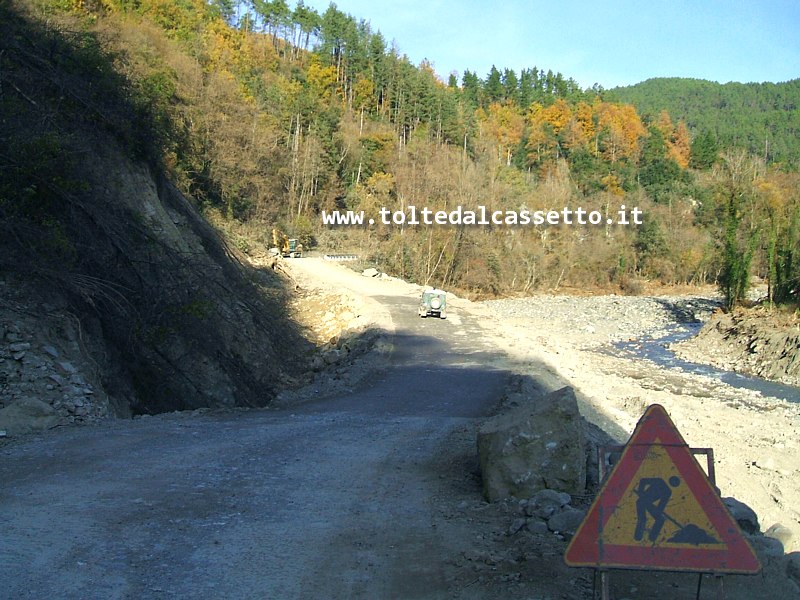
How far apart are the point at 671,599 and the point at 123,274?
12555 mm

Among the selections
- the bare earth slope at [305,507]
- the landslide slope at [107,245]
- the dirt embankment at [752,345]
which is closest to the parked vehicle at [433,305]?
the landslide slope at [107,245]

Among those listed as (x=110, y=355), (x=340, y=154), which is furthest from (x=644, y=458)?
(x=340, y=154)

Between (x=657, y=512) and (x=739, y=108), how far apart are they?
20136 cm

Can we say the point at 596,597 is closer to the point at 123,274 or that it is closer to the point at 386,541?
the point at 386,541

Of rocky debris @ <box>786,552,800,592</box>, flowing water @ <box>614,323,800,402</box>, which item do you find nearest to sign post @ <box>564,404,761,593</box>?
rocky debris @ <box>786,552,800,592</box>

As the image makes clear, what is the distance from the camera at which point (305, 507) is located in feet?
22.6

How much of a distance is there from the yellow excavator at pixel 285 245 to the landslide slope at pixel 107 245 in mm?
25589

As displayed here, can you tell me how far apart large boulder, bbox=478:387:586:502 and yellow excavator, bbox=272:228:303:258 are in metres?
39.7

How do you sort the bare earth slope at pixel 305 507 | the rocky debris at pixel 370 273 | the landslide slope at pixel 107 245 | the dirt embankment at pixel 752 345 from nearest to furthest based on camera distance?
the bare earth slope at pixel 305 507
the landslide slope at pixel 107 245
the dirt embankment at pixel 752 345
the rocky debris at pixel 370 273

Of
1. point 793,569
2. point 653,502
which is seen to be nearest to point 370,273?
point 793,569

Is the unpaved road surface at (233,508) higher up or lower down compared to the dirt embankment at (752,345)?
higher up

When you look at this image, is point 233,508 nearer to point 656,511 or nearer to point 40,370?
point 656,511

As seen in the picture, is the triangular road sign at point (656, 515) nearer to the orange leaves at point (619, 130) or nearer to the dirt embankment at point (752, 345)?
the dirt embankment at point (752, 345)

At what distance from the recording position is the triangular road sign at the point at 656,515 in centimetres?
425
